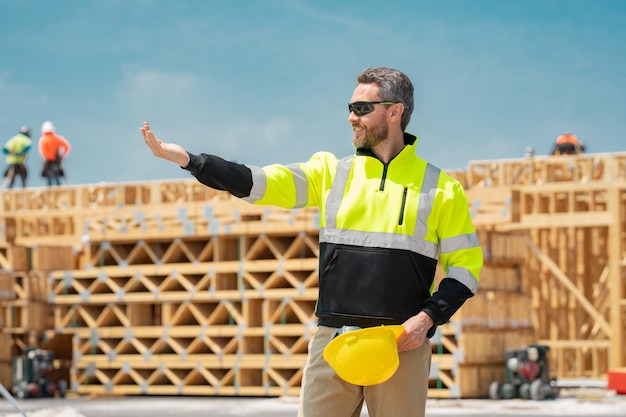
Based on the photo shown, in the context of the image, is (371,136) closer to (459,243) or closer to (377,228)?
(377,228)

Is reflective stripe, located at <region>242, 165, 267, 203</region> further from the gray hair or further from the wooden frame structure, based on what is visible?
the wooden frame structure

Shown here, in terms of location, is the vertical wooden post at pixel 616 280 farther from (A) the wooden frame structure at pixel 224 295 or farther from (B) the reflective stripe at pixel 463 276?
(B) the reflective stripe at pixel 463 276

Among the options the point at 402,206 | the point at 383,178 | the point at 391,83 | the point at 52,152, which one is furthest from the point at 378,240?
the point at 52,152

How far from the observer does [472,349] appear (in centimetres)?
1716

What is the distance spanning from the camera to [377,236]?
4617 millimetres

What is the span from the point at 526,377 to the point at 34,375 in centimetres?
803

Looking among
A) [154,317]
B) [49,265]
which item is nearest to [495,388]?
[154,317]

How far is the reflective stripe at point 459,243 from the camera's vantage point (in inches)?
186

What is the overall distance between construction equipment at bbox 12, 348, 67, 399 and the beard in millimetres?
15490

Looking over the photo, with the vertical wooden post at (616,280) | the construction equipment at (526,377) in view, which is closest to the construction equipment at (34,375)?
the construction equipment at (526,377)

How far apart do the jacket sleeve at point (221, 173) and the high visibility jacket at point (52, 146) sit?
963 inches

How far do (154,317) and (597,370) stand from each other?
9.08 m

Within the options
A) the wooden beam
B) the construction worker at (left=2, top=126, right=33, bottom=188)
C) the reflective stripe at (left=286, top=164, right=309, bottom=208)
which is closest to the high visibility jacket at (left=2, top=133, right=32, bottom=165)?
the construction worker at (left=2, top=126, right=33, bottom=188)

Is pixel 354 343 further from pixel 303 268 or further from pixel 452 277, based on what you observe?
pixel 303 268
